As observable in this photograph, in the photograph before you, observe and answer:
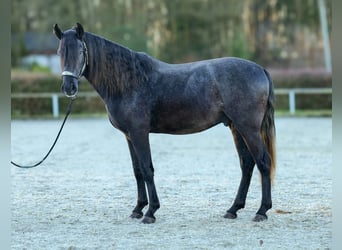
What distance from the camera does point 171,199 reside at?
18.6 feet

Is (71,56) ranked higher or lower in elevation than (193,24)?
higher

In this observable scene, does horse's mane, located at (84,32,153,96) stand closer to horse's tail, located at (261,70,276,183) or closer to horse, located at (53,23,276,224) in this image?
horse, located at (53,23,276,224)

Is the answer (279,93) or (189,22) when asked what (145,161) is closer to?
(279,93)

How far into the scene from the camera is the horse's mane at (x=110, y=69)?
14.5ft

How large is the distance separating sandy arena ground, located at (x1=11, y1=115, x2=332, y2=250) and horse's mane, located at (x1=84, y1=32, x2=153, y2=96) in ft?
3.59

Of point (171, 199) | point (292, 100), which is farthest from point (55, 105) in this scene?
point (171, 199)

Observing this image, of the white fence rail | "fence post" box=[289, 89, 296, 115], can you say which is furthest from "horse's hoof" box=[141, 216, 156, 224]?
"fence post" box=[289, 89, 296, 115]

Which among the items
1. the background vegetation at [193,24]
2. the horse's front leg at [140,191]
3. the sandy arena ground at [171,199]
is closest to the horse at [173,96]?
the horse's front leg at [140,191]

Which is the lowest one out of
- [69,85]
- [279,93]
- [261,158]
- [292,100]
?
[292,100]

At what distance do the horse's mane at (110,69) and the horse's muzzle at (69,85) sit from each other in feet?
0.93

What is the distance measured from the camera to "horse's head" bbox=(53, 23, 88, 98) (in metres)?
4.17

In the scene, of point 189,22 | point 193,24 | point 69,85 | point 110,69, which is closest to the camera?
point 69,85

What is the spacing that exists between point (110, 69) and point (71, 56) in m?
0.36

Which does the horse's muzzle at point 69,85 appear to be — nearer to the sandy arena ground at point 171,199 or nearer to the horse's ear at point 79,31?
the horse's ear at point 79,31
